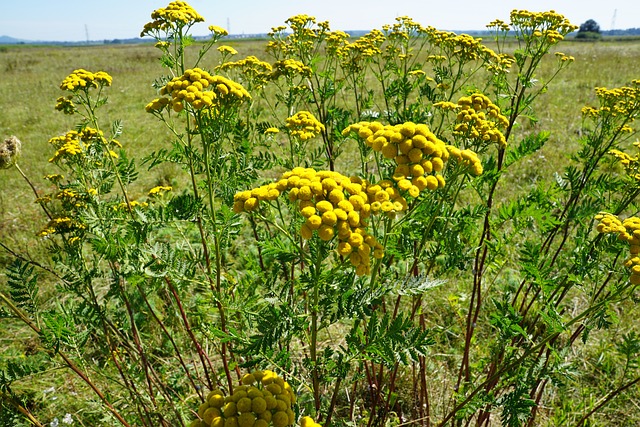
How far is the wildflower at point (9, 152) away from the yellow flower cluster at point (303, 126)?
5.91 ft

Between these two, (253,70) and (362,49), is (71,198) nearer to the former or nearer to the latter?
(253,70)

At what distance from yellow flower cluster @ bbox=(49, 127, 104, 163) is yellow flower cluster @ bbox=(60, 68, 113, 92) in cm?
29

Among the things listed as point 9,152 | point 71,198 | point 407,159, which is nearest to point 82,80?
point 9,152

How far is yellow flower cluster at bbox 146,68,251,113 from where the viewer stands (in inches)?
83.6

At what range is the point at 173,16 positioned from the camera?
2.53m

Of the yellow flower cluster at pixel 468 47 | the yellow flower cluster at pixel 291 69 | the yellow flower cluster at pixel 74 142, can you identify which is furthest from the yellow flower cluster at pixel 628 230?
the yellow flower cluster at pixel 74 142

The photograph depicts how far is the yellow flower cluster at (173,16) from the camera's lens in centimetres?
257

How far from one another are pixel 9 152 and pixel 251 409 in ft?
7.91

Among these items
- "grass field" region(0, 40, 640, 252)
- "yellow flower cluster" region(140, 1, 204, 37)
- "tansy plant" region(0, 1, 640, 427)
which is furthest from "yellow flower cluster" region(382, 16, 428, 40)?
"grass field" region(0, 40, 640, 252)

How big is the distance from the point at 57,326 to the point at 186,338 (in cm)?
259

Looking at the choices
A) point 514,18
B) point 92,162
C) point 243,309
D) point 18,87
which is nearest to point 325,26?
point 514,18

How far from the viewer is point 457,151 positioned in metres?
2.01

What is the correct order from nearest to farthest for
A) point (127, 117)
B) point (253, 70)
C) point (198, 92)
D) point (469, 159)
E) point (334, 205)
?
point (334, 205)
point (469, 159)
point (198, 92)
point (253, 70)
point (127, 117)

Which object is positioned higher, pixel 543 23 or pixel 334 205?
pixel 543 23
